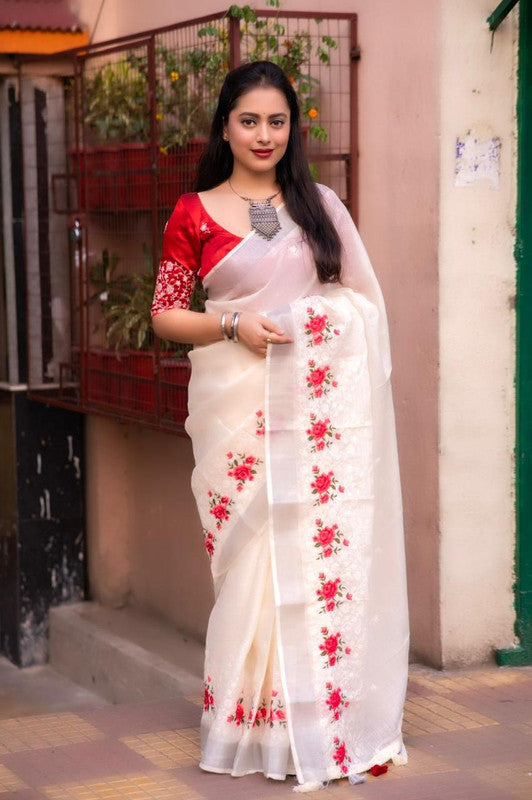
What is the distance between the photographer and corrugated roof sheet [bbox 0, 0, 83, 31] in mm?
6543

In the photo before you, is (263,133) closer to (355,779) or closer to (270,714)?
(270,714)

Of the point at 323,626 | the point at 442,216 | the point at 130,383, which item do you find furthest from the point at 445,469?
the point at 130,383

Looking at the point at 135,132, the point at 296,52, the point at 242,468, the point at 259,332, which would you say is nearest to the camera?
A: the point at 259,332

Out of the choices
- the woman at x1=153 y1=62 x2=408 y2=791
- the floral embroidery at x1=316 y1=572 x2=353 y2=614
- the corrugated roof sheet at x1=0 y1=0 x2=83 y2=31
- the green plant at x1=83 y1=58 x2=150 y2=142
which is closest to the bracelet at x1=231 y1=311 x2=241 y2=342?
the woman at x1=153 y1=62 x2=408 y2=791

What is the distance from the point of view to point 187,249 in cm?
390

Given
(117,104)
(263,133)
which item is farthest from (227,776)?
(117,104)

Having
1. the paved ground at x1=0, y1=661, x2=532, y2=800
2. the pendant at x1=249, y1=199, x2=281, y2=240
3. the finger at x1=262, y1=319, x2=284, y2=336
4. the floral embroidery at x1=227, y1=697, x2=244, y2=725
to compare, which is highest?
the pendant at x1=249, y1=199, x2=281, y2=240

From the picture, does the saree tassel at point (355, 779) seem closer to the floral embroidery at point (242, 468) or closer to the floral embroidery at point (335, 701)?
the floral embroidery at point (335, 701)

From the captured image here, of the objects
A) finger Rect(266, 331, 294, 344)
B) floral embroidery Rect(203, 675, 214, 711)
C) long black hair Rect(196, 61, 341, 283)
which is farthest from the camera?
floral embroidery Rect(203, 675, 214, 711)

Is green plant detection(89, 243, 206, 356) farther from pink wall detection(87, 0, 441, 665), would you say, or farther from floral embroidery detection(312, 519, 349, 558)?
floral embroidery detection(312, 519, 349, 558)

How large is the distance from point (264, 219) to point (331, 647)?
121cm

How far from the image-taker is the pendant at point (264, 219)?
12.5 feet

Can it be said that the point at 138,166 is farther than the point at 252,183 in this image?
Yes

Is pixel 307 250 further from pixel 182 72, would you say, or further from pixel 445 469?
pixel 182 72
